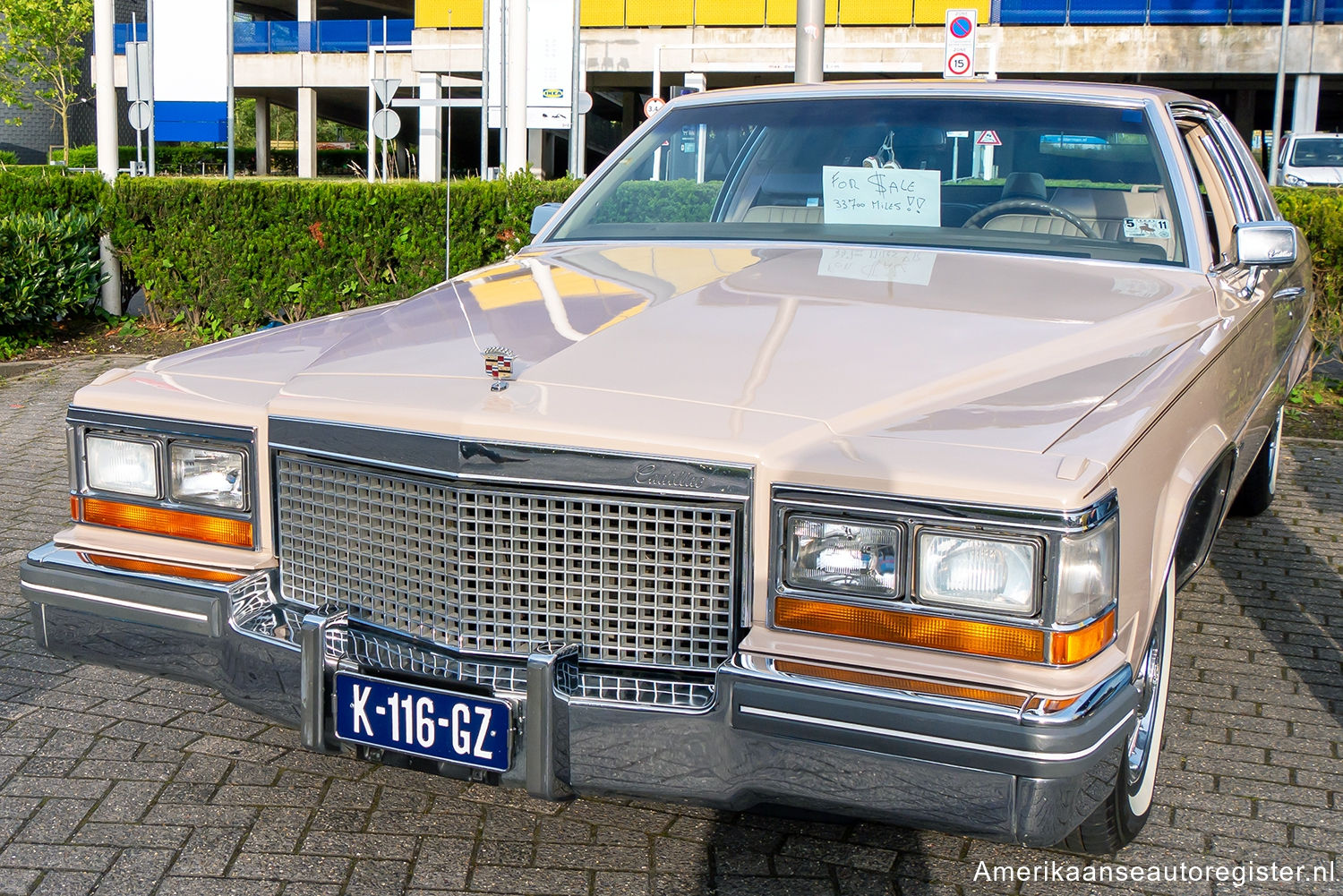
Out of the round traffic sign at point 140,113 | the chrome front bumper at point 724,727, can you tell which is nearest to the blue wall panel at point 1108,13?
the round traffic sign at point 140,113

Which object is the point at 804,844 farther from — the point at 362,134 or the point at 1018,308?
the point at 362,134

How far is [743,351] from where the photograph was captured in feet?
9.20

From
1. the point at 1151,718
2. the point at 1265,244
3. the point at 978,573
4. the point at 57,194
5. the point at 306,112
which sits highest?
the point at 306,112

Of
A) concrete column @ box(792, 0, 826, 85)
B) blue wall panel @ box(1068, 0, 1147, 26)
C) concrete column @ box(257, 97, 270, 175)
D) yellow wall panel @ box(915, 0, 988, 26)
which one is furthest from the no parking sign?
concrete column @ box(257, 97, 270, 175)

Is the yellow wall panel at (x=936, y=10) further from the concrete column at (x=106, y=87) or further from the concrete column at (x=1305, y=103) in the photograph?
the concrete column at (x=106, y=87)

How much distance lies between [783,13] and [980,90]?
28.9m

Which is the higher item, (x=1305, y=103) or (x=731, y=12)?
(x=731, y=12)

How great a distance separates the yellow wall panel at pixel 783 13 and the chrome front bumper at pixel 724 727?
30751 mm

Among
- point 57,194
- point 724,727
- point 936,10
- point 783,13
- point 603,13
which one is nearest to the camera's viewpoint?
point 724,727

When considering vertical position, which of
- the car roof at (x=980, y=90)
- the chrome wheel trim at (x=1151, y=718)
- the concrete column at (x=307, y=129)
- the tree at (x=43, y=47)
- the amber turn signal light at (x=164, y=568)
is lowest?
the chrome wheel trim at (x=1151, y=718)

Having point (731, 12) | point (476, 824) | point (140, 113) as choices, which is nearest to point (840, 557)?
point (476, 824)

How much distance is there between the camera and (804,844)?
3035mm

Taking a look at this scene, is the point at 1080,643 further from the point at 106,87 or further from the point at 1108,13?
the point at 1108,13

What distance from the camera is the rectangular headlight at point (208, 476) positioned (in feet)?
9.49
